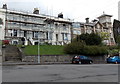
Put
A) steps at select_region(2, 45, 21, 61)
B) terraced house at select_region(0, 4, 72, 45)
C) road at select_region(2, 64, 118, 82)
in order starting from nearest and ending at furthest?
road at select_region(2, 64, 118, 82) → steps at select_region(2, 45, 21, 61) → terraced house at select_region(0, 4, 72, 45)

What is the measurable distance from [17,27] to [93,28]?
105ft

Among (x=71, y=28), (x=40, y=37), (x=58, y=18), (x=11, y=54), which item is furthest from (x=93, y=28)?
(x=11, y=54)

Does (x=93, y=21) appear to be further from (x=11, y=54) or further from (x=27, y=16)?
(x=11, y=54)

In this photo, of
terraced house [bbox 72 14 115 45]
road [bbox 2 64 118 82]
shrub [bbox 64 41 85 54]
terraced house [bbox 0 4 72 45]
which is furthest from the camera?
terraced house [bbox 72 14 115 45]

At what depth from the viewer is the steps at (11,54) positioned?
31812 mm

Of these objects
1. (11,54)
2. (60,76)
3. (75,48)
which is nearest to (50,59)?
(75,48)

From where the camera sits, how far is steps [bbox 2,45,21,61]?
3181 centimetres

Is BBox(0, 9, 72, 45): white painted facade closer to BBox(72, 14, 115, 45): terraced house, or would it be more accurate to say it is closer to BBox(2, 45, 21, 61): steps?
BBox(72, 14, 115, 45): terraced house

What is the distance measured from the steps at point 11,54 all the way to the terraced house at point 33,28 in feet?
43.2

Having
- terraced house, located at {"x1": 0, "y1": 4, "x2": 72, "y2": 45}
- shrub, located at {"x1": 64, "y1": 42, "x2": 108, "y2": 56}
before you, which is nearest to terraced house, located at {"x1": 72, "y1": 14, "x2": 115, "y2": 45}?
terraced house, located at {"x1": 0, "y1": 4, "x2": 72, "y2": 45}

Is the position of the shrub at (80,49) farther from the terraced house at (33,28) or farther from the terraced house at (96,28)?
the terraced house at (96,28)

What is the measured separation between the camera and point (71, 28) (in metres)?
67.4

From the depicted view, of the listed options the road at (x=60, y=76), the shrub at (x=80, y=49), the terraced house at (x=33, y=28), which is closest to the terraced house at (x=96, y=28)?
the terraced house at (x=33, y=28)

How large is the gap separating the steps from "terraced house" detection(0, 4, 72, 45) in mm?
13154
